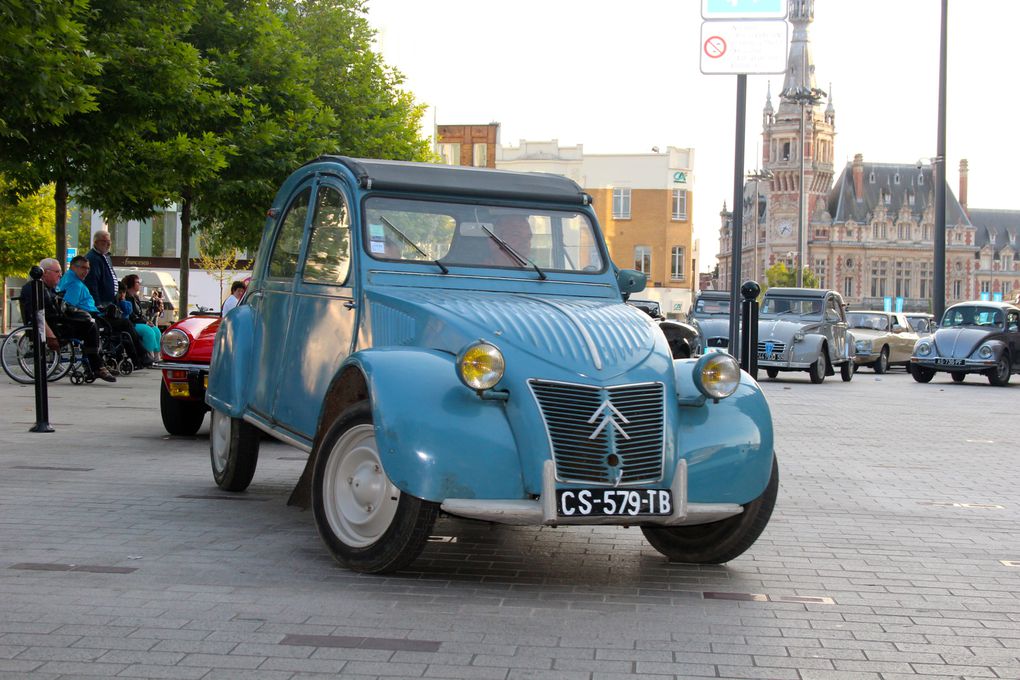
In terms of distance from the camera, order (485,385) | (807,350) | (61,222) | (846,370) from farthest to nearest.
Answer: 1. (846,370)
2. (807,350)
3. (61,222)
4. (485,385)

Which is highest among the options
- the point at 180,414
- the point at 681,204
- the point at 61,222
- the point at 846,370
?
the point at 681,204

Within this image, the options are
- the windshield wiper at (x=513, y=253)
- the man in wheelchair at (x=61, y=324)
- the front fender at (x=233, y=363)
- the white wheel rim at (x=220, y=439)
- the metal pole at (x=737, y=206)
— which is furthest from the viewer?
the man in wheelchair at (x=61, y=324)

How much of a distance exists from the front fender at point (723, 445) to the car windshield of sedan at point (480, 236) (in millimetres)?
1477

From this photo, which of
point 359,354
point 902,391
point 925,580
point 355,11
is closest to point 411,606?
point 359,354

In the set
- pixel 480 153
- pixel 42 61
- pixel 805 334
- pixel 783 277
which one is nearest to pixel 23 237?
pixel 805 334

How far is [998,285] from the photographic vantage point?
18950 cm

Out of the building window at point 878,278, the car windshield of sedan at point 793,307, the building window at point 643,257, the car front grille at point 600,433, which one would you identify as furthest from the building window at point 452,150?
the building window at point 878,278

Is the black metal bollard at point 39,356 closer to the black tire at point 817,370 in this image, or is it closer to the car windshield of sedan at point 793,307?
the black tire at point 817,370

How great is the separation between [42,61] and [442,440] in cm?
1026

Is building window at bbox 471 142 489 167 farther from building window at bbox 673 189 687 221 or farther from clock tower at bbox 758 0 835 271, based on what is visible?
clock tower at bbox 758 0 835 271

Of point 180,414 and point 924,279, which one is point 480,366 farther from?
point 924,279

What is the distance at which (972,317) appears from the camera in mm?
31625

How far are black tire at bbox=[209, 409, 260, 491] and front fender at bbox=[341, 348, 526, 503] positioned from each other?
2706mm

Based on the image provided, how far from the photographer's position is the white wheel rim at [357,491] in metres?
5.95
